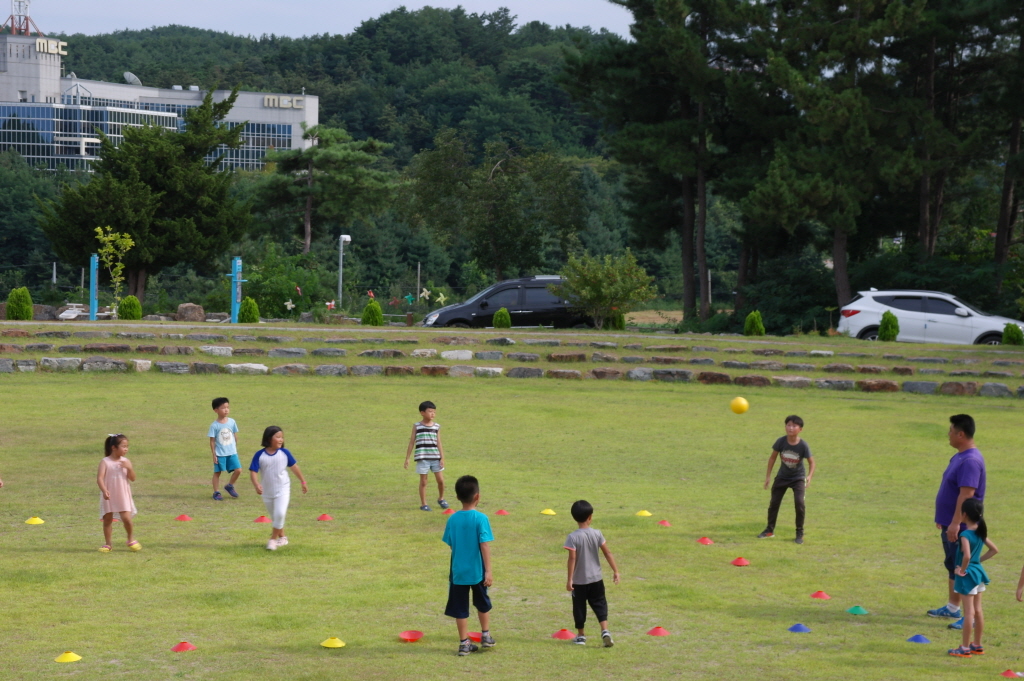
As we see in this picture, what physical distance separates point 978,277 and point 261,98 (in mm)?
100090

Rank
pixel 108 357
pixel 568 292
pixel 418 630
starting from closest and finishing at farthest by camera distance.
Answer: pixel 418 630 → pixel 108 357 → pixel 568 292

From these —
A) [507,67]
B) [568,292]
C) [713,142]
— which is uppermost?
[507,67]

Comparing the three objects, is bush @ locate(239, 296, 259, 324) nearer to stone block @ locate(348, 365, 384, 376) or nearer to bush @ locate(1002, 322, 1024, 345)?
stone block @ locate(348, 365, 384, 376)

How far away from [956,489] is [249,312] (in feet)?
77.2

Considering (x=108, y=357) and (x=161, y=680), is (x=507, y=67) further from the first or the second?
(x=161, y=680)

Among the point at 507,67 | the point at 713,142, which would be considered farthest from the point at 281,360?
the point at 507,67

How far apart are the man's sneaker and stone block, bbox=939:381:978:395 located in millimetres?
12989

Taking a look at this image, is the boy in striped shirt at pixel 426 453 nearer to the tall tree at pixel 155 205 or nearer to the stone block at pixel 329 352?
the stone block at pixel 329 352

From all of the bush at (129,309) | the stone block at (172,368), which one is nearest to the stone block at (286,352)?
the stone block at (172,368)

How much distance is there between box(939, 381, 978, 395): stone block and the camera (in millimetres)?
19656

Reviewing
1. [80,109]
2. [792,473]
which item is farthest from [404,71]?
[792,473]

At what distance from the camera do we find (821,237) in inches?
1593

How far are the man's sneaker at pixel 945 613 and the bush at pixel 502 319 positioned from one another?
2060 cm

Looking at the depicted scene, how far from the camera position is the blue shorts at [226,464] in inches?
447
